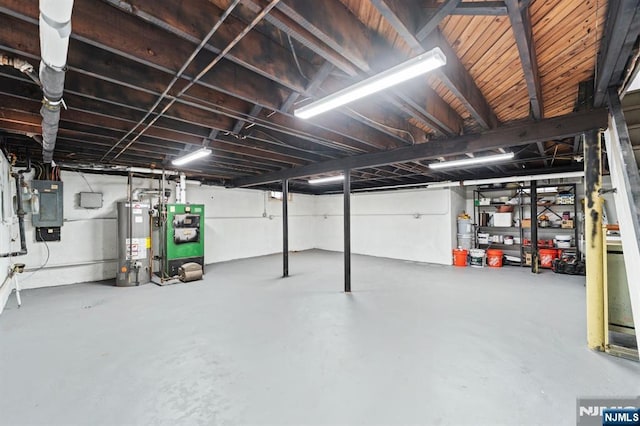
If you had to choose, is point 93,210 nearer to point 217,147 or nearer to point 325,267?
point 217,147

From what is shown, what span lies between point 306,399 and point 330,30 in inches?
99.8

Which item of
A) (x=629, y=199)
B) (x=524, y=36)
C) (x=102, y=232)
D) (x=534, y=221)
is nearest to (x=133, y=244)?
(x=102, y=232)

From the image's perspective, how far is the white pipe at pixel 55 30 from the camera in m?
1.10

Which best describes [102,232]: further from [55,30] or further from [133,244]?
[55,30]

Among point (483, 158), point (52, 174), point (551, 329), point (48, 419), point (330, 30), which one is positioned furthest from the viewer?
point (52, 174)

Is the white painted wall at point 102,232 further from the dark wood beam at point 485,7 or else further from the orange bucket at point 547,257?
the orange bucket at point 547,257

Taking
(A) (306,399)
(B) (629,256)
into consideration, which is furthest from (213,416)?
(B) (629,256)

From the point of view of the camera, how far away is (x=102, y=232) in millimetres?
5660

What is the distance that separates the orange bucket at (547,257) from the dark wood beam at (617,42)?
5.66 meters

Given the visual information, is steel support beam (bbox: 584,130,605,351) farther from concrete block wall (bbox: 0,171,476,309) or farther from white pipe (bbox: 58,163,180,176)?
white pipe (bbox: 58,163,180,176)

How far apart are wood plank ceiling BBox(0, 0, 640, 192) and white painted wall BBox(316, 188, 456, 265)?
4355mm

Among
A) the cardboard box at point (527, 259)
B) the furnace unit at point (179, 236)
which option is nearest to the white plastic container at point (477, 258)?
the cardboard box at point (527, 259)

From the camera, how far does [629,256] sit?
1883 millimetres

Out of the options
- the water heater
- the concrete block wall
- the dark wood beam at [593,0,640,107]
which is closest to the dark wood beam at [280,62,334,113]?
the dark wood beam at [593,0,640,107]
